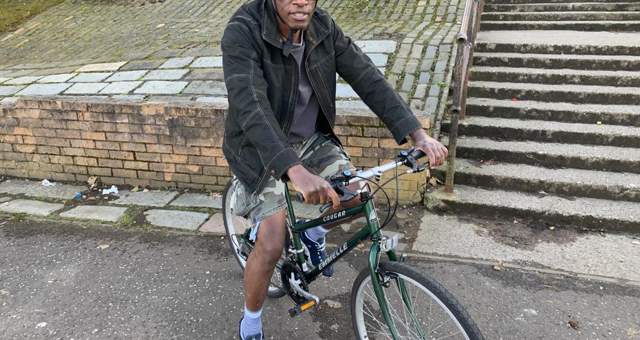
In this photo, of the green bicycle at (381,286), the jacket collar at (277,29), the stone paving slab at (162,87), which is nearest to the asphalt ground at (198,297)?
the green bicycle at (381,286)

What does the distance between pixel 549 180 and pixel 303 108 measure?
2.79 meters

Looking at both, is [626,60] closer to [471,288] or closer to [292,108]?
[471,288]

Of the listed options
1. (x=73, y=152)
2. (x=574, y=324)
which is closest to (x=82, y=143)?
(x=73, y=152)

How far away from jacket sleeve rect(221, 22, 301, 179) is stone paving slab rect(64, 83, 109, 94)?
3994 mm

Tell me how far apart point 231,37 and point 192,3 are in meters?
7.57

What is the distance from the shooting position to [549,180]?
425 cm

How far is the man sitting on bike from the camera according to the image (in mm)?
2199

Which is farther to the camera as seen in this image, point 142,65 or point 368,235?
point 142,65

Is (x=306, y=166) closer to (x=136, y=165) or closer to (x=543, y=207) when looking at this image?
(x=543, y=207)

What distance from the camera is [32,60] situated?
24.4 ft

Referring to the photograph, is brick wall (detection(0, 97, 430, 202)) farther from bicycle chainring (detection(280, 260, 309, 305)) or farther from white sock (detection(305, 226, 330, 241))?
bicycle chainring (detection(280, 260, 309, 305))

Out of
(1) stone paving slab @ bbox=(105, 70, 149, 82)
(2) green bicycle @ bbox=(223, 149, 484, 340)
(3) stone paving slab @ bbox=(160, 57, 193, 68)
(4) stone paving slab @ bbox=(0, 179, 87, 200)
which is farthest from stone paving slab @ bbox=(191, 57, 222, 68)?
(2) green bicycle @ bbox=(223, 149, 484, 340)

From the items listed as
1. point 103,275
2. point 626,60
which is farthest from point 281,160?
point 626,60

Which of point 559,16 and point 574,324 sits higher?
point 559,16
